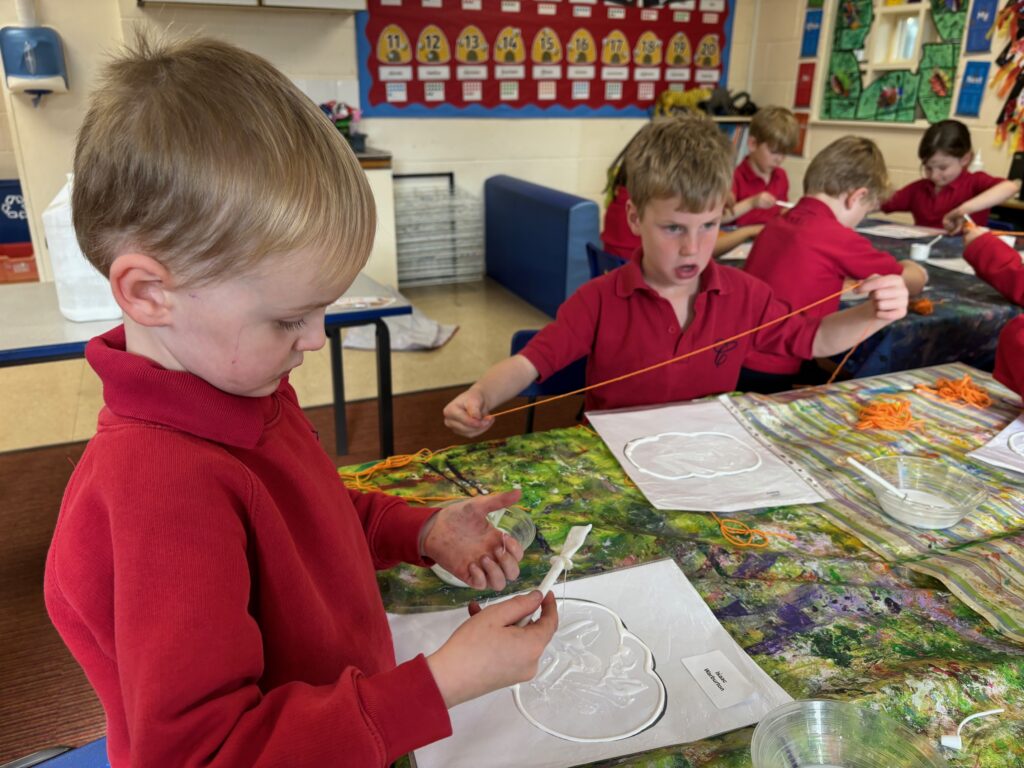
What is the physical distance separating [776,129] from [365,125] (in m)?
2.40

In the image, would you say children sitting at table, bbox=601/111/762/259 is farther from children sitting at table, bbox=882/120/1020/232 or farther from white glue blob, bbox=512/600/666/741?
white glue blob, bbox=512/600/666/741

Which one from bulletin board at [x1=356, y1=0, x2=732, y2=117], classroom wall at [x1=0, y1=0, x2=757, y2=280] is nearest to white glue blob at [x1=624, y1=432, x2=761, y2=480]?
classroom wall at [x1=0, y1=0, x2=757, y2=280]

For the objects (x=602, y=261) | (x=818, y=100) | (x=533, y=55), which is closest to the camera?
(x=602, y=261)

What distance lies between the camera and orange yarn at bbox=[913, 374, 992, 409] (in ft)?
4.46

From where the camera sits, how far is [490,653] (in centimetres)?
59

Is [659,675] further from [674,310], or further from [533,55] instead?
[533,55]

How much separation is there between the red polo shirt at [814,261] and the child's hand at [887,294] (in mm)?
751

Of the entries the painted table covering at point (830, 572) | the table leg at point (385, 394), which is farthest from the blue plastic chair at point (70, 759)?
the table leg at point (385, 394)

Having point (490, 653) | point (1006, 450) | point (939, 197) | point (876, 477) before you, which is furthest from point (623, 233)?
point (490, 653)

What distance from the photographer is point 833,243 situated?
2.14 m

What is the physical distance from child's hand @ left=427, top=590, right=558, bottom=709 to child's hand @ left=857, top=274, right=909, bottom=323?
3.37ft

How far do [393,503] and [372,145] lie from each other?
157 inches

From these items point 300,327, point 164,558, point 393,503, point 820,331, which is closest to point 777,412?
point 820,331

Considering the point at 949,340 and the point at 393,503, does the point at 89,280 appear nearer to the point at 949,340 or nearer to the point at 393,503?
the point at 393,503
